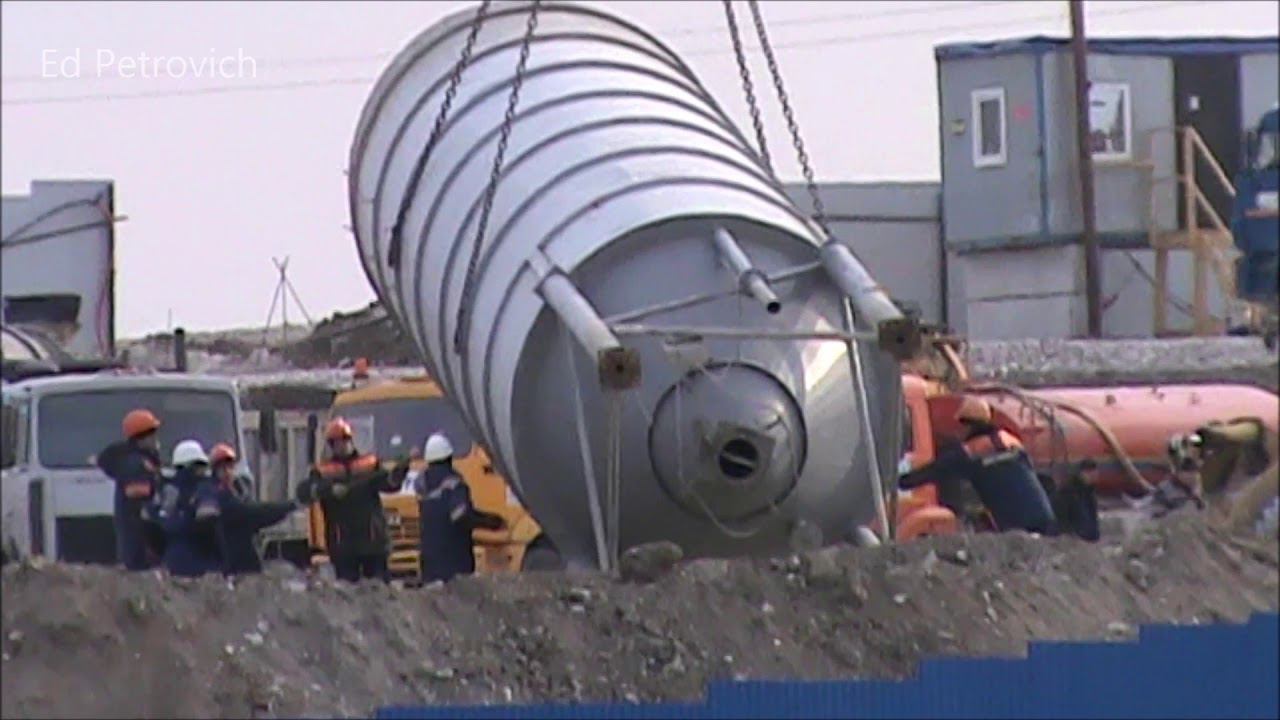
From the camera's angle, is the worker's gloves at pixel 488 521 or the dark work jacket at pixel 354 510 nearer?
the worker's gloves at pixel 488 521

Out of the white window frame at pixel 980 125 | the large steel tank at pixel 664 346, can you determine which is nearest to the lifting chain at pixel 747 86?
the large steel tank at pixel 664 346

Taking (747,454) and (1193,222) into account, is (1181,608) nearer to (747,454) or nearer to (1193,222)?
(747,454)

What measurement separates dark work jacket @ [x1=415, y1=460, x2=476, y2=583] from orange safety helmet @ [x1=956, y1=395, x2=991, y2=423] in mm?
3527

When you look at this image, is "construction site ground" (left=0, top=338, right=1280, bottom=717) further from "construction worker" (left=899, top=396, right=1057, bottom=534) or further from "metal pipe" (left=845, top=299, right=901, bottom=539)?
"construction worker" (left=899, top=396, right=1057, bottom=534)

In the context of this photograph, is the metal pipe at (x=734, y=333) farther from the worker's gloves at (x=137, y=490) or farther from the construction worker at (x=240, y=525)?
the worker's gloves at (x=137, y=490)

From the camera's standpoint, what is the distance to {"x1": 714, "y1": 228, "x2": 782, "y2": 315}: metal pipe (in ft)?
46.6

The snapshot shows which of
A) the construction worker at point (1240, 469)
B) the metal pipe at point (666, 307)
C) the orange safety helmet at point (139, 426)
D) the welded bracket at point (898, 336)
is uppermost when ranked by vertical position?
the metal pipe at point (666, 307)

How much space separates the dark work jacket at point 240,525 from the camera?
15.3m

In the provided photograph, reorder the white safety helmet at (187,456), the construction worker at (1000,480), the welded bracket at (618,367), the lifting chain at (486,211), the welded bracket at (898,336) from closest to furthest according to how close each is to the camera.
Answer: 1. the welded bracket at (618,367)
2. the welded bracket at (898,336)
3. the lifting chain at (486,211)
4. the white safety helmet at (187,456)
5. the construction worker at (1000,480)

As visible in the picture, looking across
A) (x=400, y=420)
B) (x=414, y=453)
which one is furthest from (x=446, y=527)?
(x=400, y=420)

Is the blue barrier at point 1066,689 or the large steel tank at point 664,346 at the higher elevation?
the large steel tank at point 664,346

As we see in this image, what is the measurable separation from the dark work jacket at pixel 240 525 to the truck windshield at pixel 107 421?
13.5 ft

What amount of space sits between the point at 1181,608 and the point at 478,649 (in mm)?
3377

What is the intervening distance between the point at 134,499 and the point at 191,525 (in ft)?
3.44
